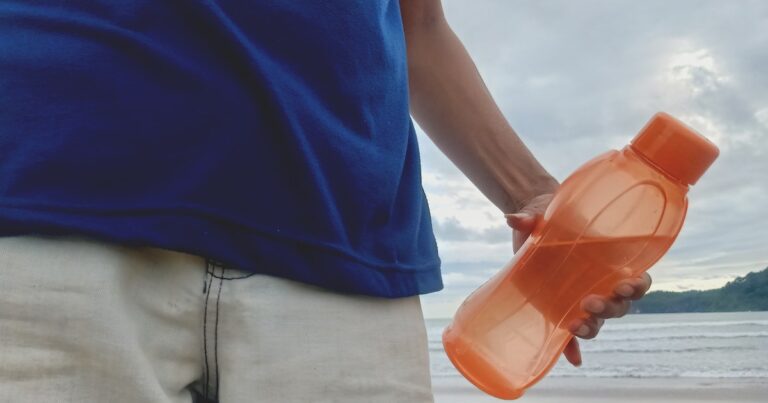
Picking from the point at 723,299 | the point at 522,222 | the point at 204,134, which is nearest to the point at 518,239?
the point at 522,222

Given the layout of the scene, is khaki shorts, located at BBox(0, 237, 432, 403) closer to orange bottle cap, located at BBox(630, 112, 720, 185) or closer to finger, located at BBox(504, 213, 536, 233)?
finger, located at BBox(504, 213, 536, 233)

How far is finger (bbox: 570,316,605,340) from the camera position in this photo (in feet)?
3.11

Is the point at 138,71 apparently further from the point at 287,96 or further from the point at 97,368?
the point at 97,368

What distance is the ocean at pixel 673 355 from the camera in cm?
756

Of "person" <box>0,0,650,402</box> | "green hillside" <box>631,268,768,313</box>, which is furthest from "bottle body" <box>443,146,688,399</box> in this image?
"green hillside" <box>631,268,768,313</box>

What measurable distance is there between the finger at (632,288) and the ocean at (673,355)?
4707mm

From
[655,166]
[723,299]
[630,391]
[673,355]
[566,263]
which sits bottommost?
[723,299]

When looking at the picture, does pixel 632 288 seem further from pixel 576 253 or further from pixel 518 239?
pixel 518 239

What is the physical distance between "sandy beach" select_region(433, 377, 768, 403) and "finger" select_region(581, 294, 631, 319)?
4876 mm

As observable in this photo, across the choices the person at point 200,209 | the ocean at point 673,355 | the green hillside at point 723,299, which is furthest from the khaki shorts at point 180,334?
the green hillside at point 723,299

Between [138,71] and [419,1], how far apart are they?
0.60m

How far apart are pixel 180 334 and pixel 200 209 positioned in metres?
0.12

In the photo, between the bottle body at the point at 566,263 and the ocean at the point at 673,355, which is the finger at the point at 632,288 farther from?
the ocean at the point at 673,355

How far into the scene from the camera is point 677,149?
98cm
